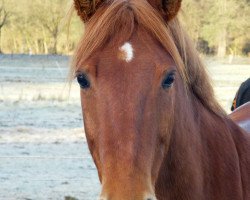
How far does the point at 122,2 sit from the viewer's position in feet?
7.18

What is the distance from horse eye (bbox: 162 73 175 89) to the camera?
2076mm

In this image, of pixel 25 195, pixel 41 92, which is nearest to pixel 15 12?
pixel 41 92

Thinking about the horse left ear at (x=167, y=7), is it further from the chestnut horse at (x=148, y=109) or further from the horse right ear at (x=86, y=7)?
the horse right ear at (x=86, y=7)

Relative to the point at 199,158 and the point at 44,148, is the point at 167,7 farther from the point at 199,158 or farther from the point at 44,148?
the point at 44,148

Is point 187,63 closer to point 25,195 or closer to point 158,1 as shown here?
point 158,1

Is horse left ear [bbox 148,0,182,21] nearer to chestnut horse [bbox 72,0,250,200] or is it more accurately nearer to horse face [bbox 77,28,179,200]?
chestnut horse [bbox 72,0,250,200]

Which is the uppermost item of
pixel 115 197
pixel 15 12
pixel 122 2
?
pixel 122 2

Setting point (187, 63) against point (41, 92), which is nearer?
point (187, 63)

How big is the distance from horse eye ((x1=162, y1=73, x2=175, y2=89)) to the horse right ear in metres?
0.47

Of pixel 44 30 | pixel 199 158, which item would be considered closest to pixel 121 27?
pixel 199 158

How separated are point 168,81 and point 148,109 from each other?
6.0 inches

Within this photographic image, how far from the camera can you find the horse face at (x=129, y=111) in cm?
188

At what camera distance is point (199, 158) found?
2447 millimetres

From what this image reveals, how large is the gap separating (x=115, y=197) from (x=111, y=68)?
0.52 m
